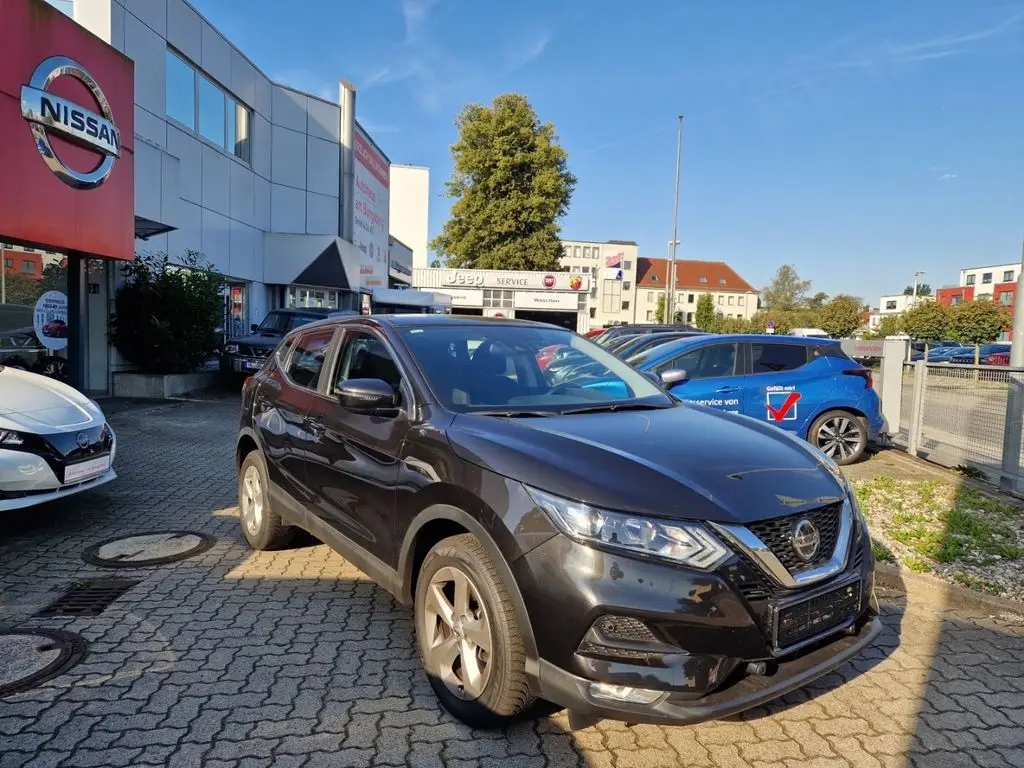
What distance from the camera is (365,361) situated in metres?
3.78

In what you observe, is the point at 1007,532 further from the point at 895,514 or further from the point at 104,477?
the point at 104,477

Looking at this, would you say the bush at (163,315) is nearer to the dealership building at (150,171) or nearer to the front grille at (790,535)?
the dealership building at (150,171)

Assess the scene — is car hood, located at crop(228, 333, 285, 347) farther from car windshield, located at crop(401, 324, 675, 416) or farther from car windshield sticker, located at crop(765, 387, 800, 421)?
car windshield, located at crop(401, 324, 675, 416)

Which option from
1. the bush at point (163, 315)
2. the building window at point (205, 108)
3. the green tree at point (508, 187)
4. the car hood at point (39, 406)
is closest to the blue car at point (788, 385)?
the car hood at point (39, 406)

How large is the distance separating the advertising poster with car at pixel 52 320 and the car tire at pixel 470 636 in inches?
420

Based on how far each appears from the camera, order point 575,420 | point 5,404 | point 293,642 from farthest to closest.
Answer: point 5,404 → point 293,642 → point 575,420

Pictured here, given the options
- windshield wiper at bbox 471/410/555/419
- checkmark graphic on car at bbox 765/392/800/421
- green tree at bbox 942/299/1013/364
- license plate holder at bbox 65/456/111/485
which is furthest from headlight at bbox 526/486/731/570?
green tree at bbox 942/299/1013/364

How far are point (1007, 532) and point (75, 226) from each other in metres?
12.0

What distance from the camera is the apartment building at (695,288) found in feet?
308

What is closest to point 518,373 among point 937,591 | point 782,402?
point 937,591

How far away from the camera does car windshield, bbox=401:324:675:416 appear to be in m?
3.24

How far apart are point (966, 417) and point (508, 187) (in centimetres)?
3423

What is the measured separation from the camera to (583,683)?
2260 millimetres

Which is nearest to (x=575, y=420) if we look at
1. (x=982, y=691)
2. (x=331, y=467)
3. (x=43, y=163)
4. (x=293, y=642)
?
(x=331, y=467)
